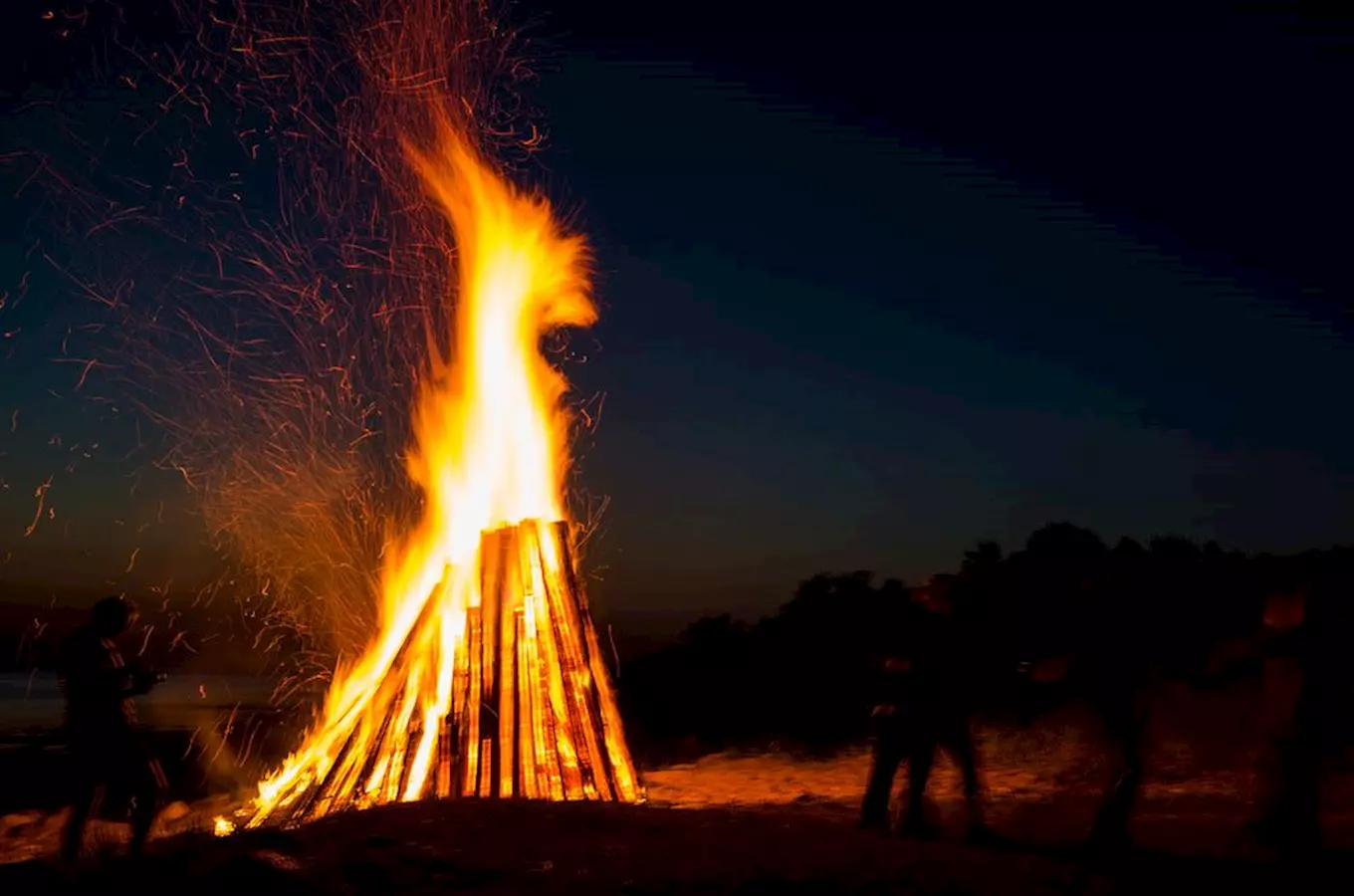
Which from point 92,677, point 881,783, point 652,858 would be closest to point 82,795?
point 92,677

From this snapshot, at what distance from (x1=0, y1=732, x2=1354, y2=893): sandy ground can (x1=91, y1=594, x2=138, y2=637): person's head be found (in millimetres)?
1047

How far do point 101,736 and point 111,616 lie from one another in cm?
58

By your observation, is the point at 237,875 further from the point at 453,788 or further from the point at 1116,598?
the point at 1116,598

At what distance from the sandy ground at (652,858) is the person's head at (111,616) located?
105cm

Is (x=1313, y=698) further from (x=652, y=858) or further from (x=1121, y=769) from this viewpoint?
(x=652, y=858)

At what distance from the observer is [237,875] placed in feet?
13.9

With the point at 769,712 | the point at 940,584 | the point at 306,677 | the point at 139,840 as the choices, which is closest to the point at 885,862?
the point at 940,584

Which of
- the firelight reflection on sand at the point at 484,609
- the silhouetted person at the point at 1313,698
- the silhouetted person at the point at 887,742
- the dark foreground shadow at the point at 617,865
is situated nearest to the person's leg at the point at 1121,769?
the dark foreground shadow at the point at 617,865

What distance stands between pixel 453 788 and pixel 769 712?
8.76 m

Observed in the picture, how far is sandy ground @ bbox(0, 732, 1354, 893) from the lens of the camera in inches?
171

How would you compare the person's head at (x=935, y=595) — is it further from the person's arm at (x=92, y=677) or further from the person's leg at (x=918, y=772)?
the person's arm at (x=92, y=677)

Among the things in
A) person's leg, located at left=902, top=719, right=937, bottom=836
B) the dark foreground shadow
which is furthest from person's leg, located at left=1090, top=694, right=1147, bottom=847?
person's leg, located at left=902, top=719, right=937, bottom=836

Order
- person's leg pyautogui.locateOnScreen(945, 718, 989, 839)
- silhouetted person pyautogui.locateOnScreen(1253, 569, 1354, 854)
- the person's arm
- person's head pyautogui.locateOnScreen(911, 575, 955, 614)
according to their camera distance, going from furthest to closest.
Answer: person's head pyautogui.locateOnScreen(911, 575, 955, 614) < person's leg pyautogui.locateOnScreen(945, 718, 989, 839) < the person's arm < silhouetted person pyautogui.locateOnScreen(1253, 569, 1354, 854)

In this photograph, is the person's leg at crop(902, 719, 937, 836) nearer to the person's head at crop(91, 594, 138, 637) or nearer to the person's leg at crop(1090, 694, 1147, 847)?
the person's leg at crop(1090, 694, 1147, 847)
